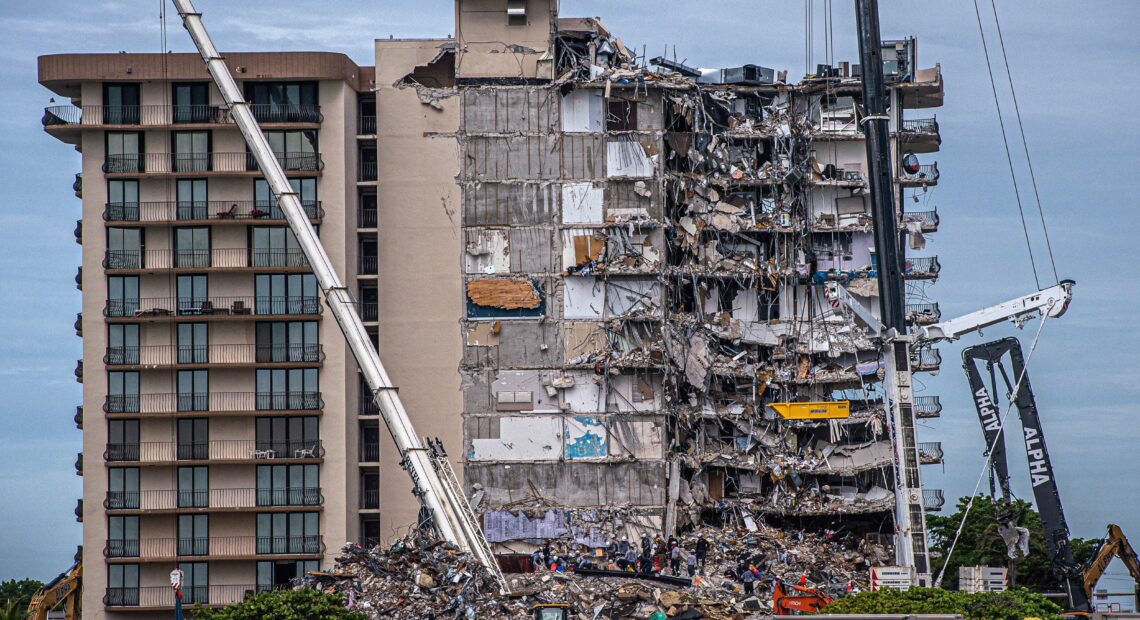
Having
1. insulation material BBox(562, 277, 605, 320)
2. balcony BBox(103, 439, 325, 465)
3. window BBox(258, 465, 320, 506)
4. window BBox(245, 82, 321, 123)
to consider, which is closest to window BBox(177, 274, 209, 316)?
balcony BBox(103, 439, 325, 465)

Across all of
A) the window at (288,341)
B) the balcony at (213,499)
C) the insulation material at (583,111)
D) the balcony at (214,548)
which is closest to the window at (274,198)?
the window at (288,341)

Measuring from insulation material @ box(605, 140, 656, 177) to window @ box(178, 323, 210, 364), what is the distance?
1998cm

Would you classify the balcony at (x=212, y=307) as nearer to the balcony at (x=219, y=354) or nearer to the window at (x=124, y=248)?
the balcony at (x=219, y=354)

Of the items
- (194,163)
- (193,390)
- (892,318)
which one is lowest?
(193,390)

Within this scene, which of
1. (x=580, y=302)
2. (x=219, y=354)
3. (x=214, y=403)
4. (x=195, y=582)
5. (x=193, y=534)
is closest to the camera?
(x=195, y=582)

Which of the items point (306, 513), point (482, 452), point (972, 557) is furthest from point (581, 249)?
point (972, 557)

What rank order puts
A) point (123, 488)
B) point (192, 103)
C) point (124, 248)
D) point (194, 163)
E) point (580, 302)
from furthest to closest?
point (192, 103), point (580, 302), point (194, 163), point (124, 248), point (123, 488)

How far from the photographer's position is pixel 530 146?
275ft

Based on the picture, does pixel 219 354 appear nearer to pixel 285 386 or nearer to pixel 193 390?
pixel 193 390

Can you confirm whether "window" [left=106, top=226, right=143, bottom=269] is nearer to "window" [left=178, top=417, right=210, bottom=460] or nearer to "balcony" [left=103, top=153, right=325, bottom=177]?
"balcony" [left=103, top=153, right=325, bottom=177]

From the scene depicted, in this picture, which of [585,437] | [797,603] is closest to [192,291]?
[585,437]

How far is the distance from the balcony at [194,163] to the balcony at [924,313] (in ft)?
96.1

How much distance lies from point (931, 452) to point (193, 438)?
1363 inches

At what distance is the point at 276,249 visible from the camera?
82.8 m
